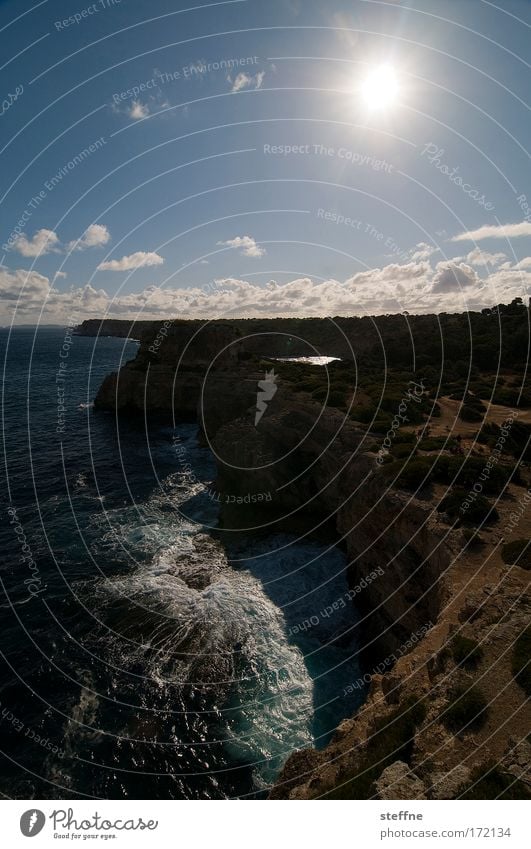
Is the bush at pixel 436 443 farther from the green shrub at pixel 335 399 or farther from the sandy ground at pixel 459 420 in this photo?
the green shrub at pixel 335 399

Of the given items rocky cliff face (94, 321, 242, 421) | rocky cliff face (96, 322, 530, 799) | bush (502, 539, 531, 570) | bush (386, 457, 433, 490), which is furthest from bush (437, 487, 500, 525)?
rocky cliff face (94, 321, 242, 421)

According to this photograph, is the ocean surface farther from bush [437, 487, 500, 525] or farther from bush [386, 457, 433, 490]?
bush [437, 487, 500, 525]

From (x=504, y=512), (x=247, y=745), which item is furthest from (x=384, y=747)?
(x=504, y=512)

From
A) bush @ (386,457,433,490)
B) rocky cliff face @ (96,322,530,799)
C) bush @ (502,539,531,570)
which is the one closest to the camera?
rocky cliff face @ (96,322,530,799)

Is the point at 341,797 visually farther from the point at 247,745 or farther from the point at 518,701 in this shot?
the point at 247,745

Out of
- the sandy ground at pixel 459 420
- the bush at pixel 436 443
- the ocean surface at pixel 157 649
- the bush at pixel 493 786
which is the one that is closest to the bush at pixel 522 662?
the bush at pixel 493 786

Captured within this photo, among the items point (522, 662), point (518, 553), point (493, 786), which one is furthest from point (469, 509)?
point (493, 786)
